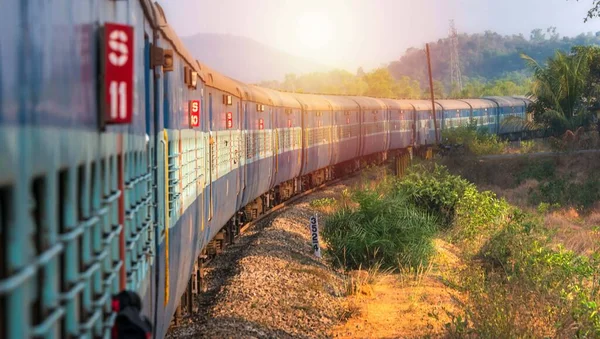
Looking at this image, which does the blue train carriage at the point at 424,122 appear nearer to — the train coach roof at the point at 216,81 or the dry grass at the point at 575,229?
the dry grass at the point at 575,229

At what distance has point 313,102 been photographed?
2592 cm

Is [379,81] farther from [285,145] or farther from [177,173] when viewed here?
[177,173]

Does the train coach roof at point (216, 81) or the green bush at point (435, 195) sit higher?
the train coach roof at point (216, 81)

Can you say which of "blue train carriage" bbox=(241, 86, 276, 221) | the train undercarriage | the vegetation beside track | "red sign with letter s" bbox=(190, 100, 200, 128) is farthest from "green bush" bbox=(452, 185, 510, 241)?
"red sign with letter s" bbox=(190, 100, 200, 128)

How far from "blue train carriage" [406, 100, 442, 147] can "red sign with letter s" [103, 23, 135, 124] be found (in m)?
37.7

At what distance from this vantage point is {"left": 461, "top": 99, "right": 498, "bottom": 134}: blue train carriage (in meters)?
45.6

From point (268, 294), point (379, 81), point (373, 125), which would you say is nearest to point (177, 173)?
point (268, 294)

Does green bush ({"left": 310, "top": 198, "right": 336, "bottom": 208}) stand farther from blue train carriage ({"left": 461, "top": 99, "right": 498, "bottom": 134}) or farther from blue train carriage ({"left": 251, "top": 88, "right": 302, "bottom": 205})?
blue train carriage ({"left": 461, "top": 99, "right": 498, "bottom": 134})

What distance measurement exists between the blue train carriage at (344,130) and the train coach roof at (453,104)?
1220cm

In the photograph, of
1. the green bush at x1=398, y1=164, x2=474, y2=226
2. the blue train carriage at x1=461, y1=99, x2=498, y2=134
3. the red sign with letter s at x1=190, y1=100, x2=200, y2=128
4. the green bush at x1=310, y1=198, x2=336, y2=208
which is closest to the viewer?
the red sign with letter s at x1=190, y1=100, x2=200, y2=128

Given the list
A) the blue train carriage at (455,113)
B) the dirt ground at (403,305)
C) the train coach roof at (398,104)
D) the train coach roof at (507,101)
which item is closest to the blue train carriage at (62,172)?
the dirt ground at (403,305)

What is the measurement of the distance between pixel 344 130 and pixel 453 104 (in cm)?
1639

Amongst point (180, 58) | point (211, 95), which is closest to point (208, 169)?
point (211, 95)

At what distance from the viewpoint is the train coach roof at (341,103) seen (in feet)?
94.6
